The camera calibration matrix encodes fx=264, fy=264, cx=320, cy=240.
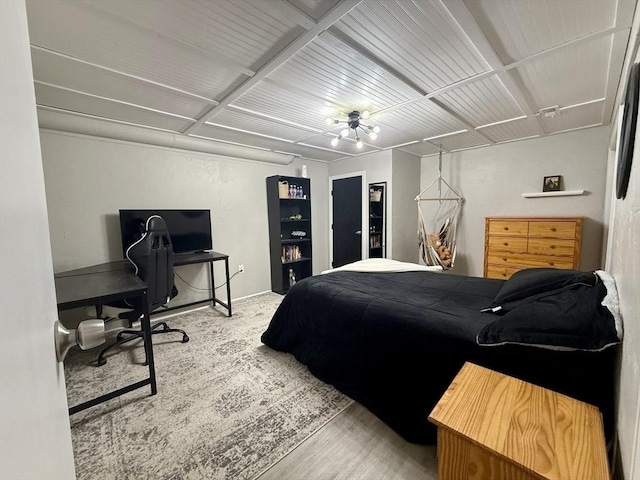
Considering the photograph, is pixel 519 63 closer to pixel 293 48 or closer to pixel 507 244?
pixel 293 48

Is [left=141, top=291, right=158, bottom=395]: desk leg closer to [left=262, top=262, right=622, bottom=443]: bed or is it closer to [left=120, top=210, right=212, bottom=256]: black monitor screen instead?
[left=262, top=262, right=622, bottom=443]: bed

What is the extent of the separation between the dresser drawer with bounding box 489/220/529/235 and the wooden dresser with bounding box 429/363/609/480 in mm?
2915

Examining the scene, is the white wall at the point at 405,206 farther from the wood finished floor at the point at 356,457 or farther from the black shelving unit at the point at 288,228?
the wood finished floor at the point at 356,457

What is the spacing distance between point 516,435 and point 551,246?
3178 mm

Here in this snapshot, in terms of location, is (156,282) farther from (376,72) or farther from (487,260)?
(487,260)

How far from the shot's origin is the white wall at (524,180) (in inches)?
128

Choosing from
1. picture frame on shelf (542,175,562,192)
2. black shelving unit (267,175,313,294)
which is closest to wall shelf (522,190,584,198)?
picture frame on shelf (542,175,562,192)

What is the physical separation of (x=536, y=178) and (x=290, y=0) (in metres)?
3.91

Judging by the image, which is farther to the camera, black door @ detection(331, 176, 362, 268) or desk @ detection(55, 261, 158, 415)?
black door @ detection(331, 176, 362, 268)

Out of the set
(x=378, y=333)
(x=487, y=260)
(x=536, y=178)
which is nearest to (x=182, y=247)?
(x=378, y=333)

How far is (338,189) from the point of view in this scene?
16.3 ft

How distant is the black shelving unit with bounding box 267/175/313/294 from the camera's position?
416cm

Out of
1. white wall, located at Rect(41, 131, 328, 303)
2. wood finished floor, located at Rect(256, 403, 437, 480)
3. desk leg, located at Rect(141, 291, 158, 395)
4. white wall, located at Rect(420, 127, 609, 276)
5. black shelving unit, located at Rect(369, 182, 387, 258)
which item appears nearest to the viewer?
wood finished floor, located at Rect(256, 403, 437, 480)

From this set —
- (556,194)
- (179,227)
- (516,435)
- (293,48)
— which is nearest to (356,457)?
(516,435)
